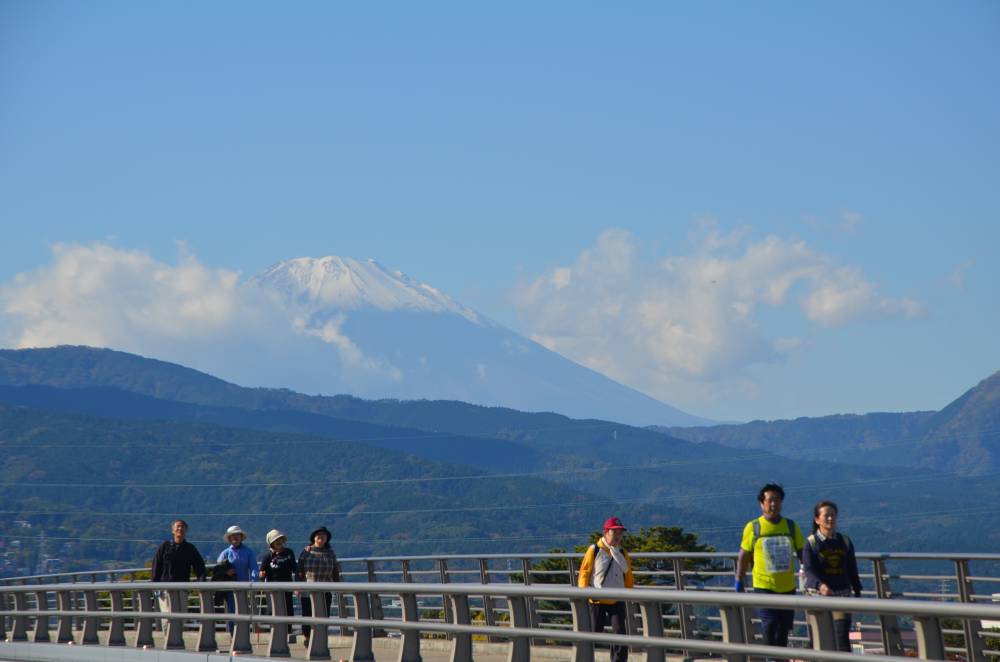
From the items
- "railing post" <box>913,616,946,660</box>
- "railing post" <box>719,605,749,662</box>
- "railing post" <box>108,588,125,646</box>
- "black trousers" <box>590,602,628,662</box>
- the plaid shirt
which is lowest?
"railing post" <box>913,616,946,660</box>

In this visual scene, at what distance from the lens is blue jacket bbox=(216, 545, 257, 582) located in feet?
64.2

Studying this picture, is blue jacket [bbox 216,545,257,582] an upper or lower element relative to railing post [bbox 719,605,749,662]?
upper

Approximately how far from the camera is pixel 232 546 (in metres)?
19.8

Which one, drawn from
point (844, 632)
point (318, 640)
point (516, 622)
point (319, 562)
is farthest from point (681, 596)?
point (319, 562)

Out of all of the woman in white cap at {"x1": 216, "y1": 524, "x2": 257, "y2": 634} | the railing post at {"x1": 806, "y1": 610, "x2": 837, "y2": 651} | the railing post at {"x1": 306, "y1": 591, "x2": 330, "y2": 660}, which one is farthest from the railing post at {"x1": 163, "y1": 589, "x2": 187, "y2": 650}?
the railing post at {"x1": 806, "y1": 610, "x2": 837, "y2": 651}

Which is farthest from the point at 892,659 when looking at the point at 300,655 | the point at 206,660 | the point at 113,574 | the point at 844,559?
the point at 113,574

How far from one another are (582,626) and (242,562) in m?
8.05

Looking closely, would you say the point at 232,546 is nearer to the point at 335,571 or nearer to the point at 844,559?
the point at 335,571

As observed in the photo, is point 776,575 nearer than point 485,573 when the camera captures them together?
Yes

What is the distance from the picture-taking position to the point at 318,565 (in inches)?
754

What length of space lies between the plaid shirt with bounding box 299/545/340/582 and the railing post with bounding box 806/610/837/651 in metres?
9.74

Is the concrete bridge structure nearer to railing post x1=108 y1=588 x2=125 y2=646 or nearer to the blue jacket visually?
railing post x1=108 y1=588 x2=125 y2=646

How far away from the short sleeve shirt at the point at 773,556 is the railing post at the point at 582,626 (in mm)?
1368

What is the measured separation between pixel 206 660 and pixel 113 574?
67.6 ft
